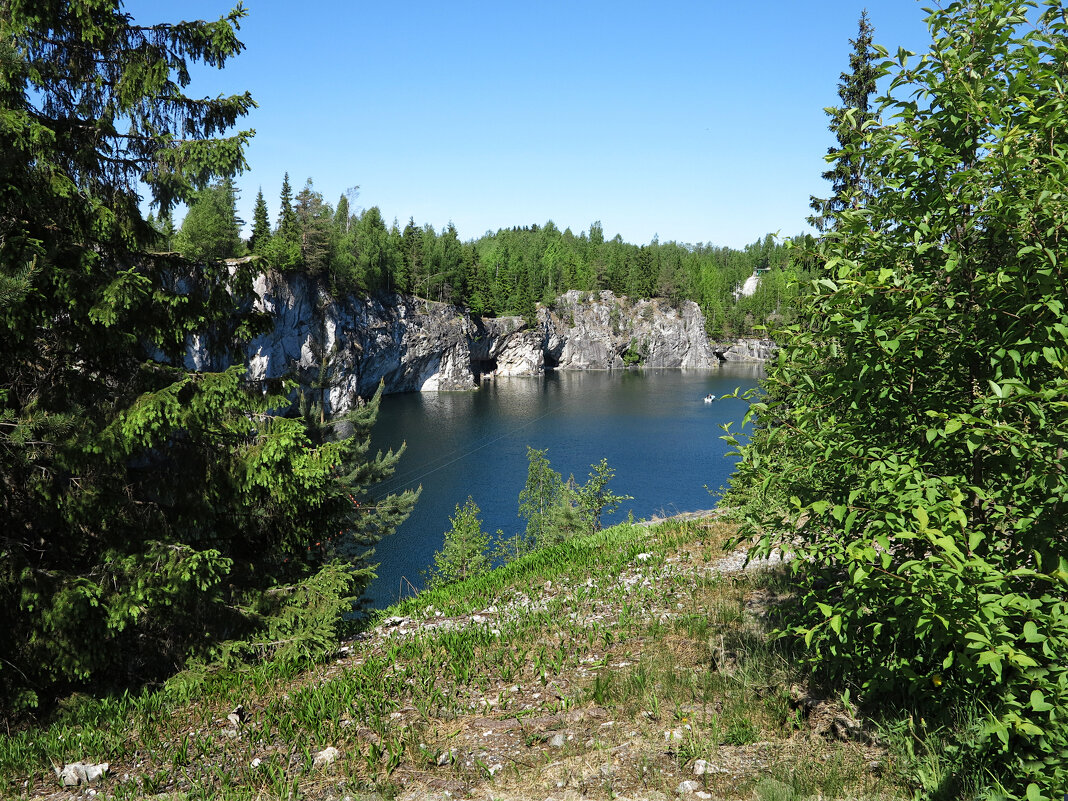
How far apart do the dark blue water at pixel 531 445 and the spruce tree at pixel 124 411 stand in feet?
37.2

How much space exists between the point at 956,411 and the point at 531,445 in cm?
5478

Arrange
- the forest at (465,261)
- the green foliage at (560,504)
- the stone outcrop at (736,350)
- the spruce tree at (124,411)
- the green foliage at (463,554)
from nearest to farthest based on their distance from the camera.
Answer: the spruce tree at (124,411) < the green foliage at (560,504) < the green foliage at (463,554) < the forest at (465,261) < the stone outcrop at (736,350)

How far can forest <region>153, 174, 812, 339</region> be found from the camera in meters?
64.4

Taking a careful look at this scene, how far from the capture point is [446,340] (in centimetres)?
9806

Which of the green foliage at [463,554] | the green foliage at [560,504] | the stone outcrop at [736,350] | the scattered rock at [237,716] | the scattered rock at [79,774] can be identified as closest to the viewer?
the scattered rock at [79,774]

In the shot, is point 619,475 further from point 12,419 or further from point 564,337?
point 564,337

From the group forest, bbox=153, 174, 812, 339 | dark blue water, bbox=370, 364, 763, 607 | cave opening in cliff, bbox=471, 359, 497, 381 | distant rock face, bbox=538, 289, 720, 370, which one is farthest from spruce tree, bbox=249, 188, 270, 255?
distant rock face, bbox=538, 289, 720, 370

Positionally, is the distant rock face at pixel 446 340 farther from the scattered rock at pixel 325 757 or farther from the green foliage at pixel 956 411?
the green foliage at pixel 956 411

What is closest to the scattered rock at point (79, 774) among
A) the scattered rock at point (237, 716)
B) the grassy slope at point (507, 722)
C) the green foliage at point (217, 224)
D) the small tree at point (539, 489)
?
the grassy slope at point (507, 722)

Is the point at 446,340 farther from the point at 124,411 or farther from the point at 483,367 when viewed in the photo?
the point at 124,411

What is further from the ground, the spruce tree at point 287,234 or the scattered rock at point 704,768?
the spruce tree at point 287,234

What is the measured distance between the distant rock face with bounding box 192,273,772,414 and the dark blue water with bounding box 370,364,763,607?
5560 millimetres

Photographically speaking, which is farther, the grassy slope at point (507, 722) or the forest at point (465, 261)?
the forest at point (465, 261)

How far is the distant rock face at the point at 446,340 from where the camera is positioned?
7256cm
